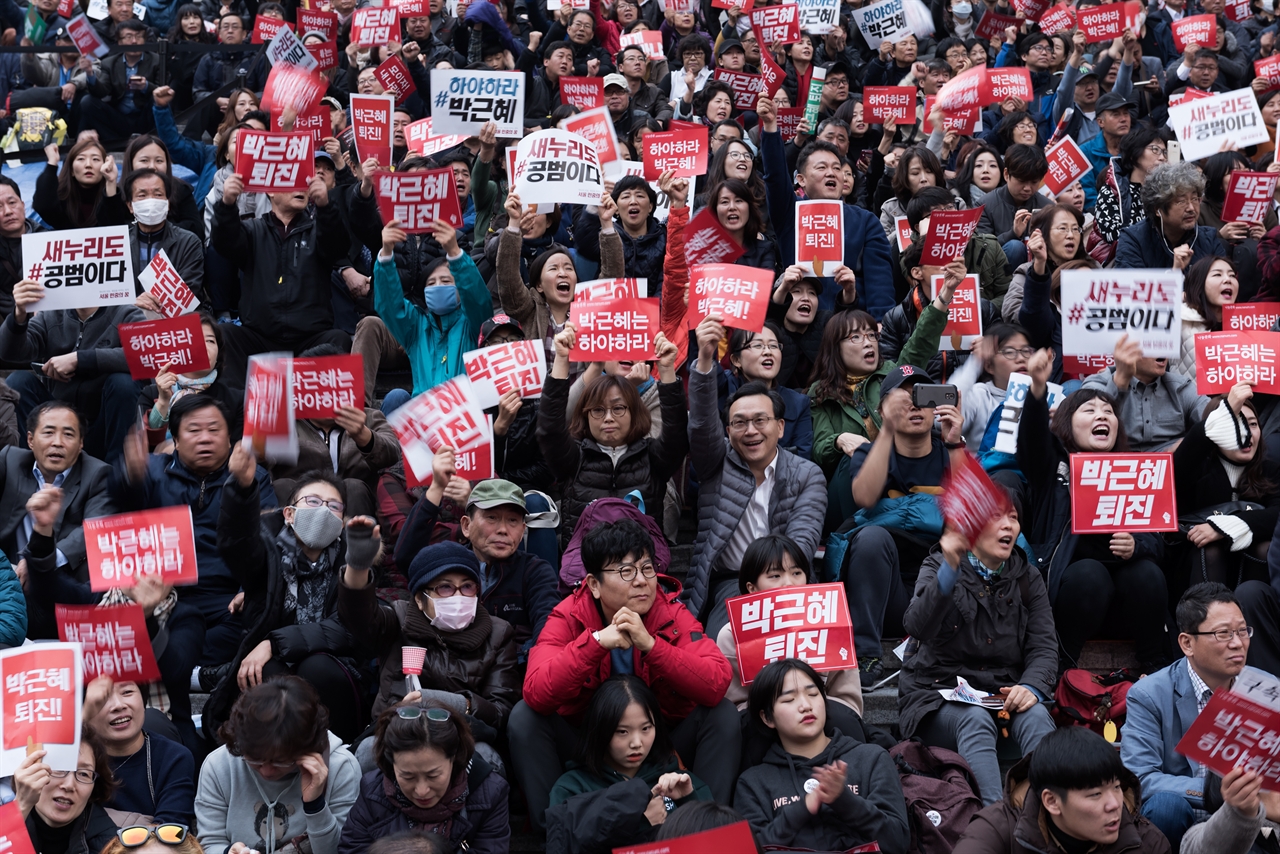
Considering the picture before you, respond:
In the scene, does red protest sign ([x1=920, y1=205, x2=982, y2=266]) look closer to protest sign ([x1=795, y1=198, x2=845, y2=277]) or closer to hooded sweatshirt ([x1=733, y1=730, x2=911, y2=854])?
protest sign ([x1=795, y1=198, x2=845, y2=277])

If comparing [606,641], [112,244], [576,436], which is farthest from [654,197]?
[606,641]

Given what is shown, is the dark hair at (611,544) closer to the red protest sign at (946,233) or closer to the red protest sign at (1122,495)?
the red protest sign at (1122,495)

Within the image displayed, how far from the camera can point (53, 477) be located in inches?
278

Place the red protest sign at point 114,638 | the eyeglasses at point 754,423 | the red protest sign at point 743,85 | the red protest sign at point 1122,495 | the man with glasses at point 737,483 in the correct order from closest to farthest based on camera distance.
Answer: the red protest sign at point 114,638
the red protest sign at point 1122,495
the man with glasses at point 737,483
the eyeglasses at point 754,423
the red protest sign at point 743,85

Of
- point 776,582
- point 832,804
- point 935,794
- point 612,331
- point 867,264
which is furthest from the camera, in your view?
point 867,264

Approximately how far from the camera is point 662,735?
5680 mm

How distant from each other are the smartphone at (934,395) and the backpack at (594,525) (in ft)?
4.61

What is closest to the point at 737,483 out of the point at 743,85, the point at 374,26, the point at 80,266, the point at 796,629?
the point at 796,629

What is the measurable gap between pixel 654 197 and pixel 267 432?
13.2ft

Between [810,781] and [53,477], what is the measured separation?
3.99 meters

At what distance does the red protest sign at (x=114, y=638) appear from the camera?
18.7ft

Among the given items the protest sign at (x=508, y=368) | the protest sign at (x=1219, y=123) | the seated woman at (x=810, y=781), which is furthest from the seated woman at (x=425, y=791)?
the protest sign at (x=1219, y=123)

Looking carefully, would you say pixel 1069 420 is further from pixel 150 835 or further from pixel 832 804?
pixel 150 835

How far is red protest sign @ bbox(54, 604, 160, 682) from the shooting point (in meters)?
5.71
